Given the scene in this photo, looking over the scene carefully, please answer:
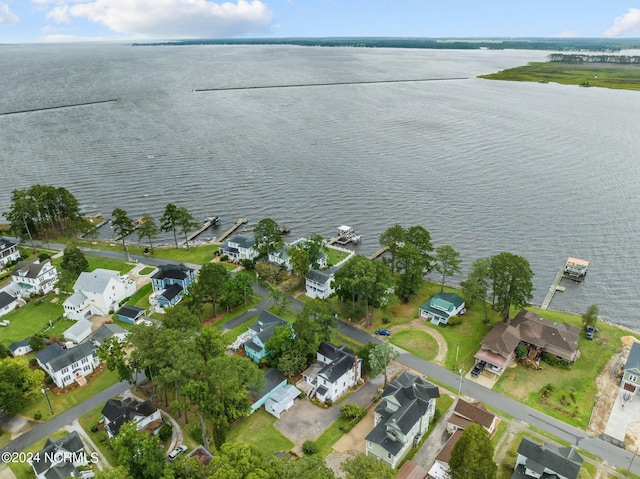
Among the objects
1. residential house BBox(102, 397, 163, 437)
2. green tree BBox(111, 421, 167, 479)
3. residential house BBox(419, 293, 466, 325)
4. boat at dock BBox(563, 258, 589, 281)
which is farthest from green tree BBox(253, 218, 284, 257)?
boat at dock BBox(563, 258, 589, 281)

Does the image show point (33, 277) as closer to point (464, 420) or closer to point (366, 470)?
point (366, 470)

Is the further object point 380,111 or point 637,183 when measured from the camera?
point 380,111

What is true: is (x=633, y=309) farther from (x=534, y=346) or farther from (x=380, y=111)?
(x=380, y=111)

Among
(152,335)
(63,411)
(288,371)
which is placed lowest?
(63,411)

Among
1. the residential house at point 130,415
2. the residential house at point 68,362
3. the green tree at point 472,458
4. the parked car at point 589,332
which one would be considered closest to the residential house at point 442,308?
the parked car at point 589,332

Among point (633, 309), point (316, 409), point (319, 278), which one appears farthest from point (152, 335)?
point (633, 309)

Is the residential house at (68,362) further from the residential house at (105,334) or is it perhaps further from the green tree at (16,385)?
the residential house at (105,334)
